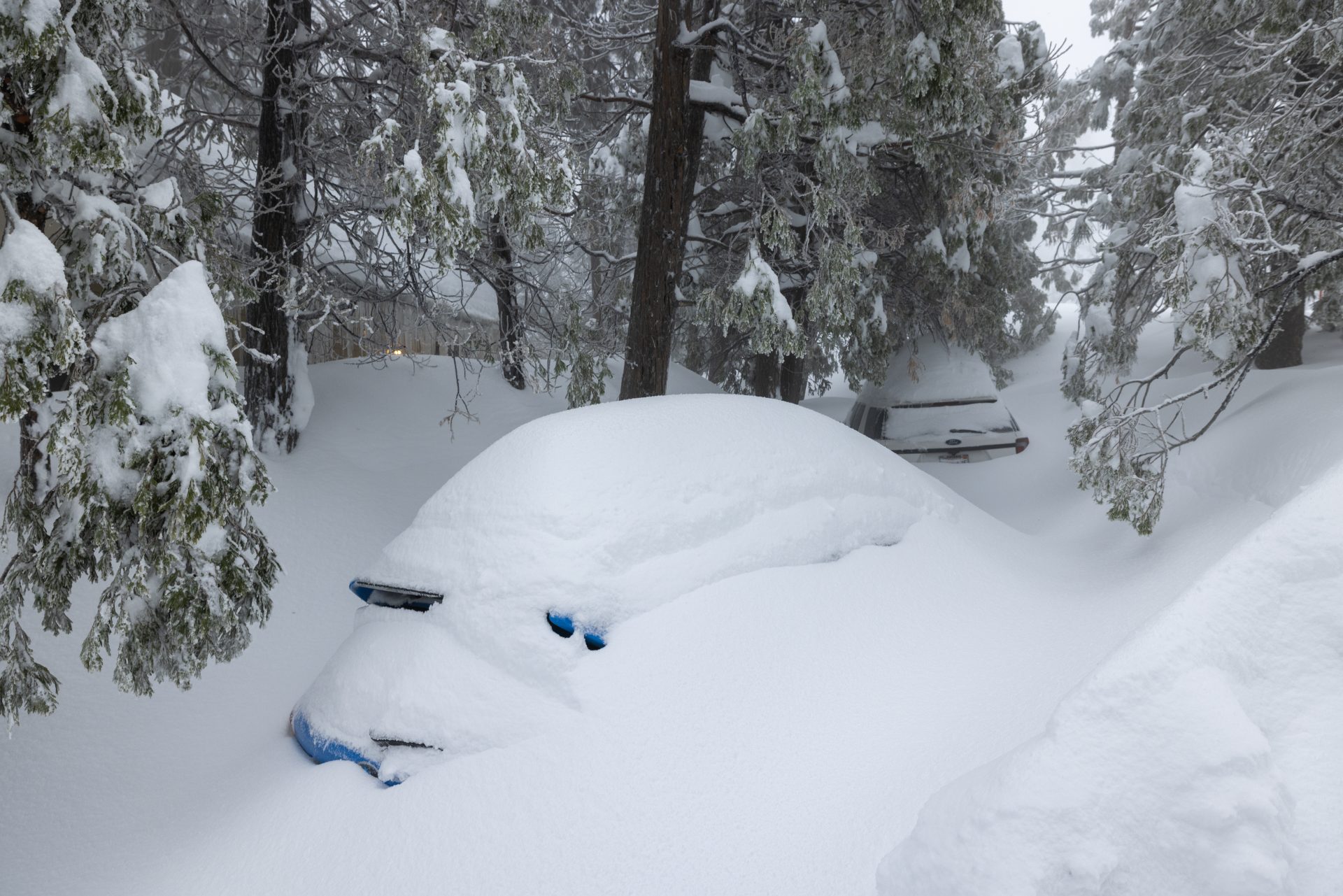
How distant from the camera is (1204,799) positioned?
2119 millimetres

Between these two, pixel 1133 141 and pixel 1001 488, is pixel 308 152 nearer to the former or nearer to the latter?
pixel 1001 488

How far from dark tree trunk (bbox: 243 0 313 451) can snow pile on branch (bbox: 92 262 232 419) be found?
395 cm

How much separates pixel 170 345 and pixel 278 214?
470 cm

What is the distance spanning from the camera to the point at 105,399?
3492mm

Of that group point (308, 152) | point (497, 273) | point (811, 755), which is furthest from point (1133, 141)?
point (811, 755)

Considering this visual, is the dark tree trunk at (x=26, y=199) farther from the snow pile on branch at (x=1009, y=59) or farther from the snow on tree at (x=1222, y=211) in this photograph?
the snow pile on branch at (x=1009, y=59)

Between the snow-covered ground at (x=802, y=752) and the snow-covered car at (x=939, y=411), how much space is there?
524cm

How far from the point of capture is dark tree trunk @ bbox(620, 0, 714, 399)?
7.55 m

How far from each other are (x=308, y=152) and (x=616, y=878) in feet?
23.8

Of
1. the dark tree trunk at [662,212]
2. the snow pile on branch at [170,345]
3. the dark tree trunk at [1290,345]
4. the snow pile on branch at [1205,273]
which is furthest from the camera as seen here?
the dark tree trunk at [1290,345]

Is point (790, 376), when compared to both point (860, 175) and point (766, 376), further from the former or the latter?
point (860, 175)

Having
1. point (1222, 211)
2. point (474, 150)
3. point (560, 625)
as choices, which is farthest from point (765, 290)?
point (560, 625)

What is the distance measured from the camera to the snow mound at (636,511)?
345 centimetres

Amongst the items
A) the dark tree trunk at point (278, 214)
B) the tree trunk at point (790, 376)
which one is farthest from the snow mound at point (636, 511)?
the tree trunk at point (790, 376)
